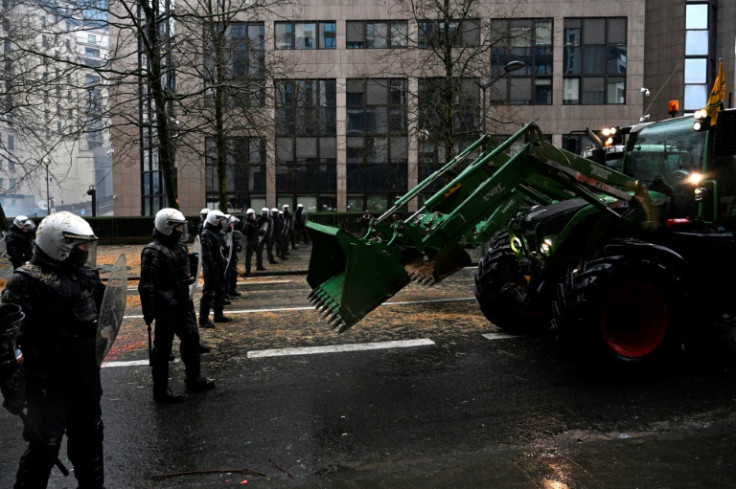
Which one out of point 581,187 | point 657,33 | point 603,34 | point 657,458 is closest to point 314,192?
point 603,34

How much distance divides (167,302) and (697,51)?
140 ft

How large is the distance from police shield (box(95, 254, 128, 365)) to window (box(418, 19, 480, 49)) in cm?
1736

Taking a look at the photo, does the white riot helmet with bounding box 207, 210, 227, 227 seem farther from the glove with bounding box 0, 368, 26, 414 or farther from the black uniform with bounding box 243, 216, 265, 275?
the black uniform with bounding box 243, 216, 265, 275

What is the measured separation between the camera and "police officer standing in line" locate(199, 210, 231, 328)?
8672mm

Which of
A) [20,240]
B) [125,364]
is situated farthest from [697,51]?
[125,364]

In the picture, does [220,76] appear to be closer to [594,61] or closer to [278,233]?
[278,233]

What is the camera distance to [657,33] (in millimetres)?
37594

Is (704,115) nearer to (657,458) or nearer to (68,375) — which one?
(657,458)

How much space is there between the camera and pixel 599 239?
6.27m

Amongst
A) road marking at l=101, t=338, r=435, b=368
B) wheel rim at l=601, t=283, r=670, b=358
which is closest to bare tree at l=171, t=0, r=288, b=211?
road marking at l=101, t=338, r=435, b=368

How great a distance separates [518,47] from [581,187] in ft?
96.6

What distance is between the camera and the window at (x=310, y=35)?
108 feet

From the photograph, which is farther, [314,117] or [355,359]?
[314,117]

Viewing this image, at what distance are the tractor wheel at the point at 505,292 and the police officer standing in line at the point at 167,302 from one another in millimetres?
3759
